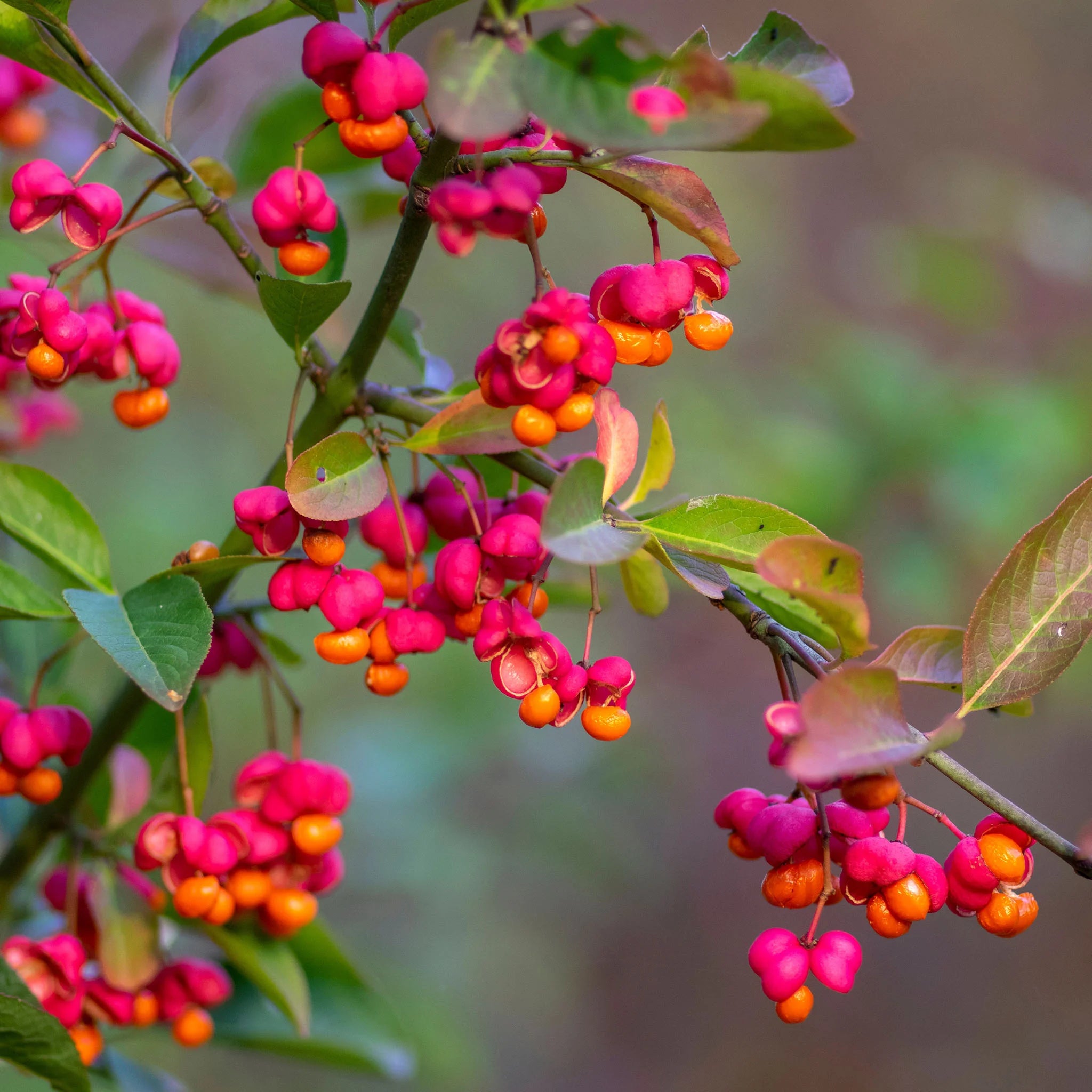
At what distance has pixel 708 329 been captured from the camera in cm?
50

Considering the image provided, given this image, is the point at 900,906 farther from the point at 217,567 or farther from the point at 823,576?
the point at 217,567

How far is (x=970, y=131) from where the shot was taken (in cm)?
401

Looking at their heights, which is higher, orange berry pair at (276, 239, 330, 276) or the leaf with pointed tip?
the leaf with pointed tip

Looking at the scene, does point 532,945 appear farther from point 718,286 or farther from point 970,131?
point 970,131

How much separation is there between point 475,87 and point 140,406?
36 centimetres

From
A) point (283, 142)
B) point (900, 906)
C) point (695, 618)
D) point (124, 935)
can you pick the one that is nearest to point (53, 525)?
point (124, 935)

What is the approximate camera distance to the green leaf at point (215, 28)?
24.5 inches

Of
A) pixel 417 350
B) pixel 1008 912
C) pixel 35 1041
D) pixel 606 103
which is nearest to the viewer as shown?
pixel 606 103

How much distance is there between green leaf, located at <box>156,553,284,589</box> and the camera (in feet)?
1.70

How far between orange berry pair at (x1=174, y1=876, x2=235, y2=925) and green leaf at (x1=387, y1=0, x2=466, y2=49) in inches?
17.8

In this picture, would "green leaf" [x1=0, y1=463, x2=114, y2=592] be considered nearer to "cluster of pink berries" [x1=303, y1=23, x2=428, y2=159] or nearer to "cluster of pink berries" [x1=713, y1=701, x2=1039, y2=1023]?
"cluster of pink berries" [x1=303, y1=23, x2=428, y2=159]

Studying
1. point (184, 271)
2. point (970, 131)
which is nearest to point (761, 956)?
point (184, 271)

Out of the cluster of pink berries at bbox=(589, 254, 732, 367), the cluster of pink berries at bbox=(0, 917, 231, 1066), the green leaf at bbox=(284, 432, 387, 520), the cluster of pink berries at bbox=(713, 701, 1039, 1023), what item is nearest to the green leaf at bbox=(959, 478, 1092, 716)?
the cluster of pink berries at bbox=(713, 701, 1039, 1023)

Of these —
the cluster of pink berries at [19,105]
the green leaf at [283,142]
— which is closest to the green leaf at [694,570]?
the green leaf at [283,142]
